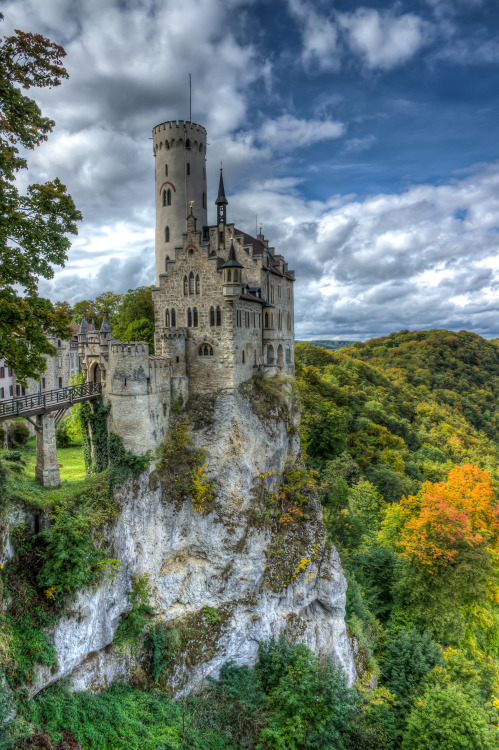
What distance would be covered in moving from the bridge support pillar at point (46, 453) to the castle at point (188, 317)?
3.44m

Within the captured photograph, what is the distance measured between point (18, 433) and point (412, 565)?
3380 centimetres

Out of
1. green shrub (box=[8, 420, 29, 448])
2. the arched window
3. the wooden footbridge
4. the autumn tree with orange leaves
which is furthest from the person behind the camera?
green shrub (box=[8, 420, 29, 448])

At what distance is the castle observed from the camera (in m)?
25.0

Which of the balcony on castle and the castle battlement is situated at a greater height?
the balcony on castle

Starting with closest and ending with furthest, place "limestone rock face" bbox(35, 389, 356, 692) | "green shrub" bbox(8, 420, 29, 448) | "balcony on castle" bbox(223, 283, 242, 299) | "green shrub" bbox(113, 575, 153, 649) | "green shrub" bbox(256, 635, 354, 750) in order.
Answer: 1. "green shrub" bbox(113, 575, 153, 649)
2. "limestone rock face" bbox(35, 389, 356, 692)
3. "green shrub" bbox(256, 635, 354, 750)
4. "balcony on castle" bbox(223, 283, 242, 299)
5. "green shrub" bbox(8, 420, 29, 448)

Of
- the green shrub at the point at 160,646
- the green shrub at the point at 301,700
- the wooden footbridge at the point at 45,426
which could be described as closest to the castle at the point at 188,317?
the wooden footbridge at the point at 45,426

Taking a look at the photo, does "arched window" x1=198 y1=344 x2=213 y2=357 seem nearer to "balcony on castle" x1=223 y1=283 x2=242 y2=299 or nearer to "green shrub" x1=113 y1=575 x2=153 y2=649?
"balcony on castle" x1=223 y1=283 x2=242 y2=299

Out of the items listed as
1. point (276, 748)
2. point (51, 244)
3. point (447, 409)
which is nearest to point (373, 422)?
point (447, 409)

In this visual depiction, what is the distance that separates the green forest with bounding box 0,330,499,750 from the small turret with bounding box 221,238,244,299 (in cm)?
1240

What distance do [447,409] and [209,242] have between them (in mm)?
78917

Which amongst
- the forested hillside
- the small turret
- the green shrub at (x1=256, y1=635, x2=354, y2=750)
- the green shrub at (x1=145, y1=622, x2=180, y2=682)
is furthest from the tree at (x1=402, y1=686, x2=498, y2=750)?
the small turret

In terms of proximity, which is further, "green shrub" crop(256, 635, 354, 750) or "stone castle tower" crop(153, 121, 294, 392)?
"stone castle tower" crop(153, 121, 294, 392)

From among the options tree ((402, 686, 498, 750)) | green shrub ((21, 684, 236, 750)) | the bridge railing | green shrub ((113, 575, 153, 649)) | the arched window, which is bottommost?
tree ((402, 686, 498, 750))

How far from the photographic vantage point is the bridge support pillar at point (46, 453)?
22.2 m
